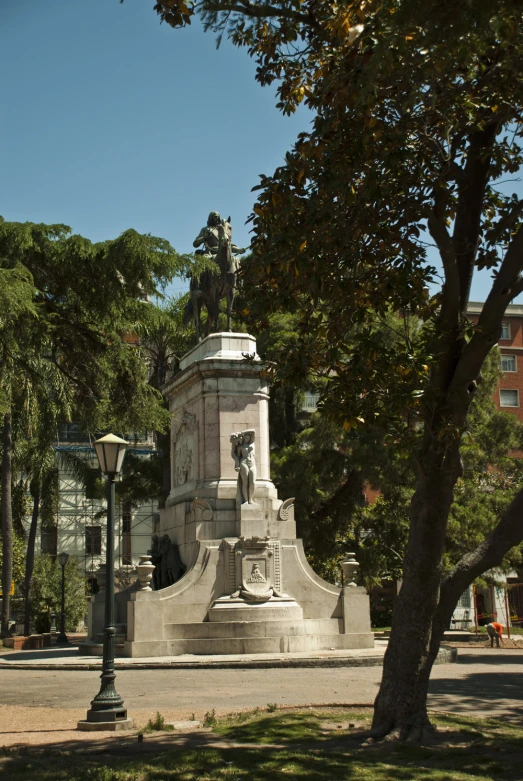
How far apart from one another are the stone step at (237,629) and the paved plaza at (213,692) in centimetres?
257

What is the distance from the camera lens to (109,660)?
1073cm

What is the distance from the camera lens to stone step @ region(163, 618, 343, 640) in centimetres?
1923

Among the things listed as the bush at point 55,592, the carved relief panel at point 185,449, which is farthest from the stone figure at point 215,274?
the bush at point 55,592

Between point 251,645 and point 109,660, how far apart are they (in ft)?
27.8

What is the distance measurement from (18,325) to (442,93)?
9.39 metres

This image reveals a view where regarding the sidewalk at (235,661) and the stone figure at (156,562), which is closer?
the sidewalk at (235,661)

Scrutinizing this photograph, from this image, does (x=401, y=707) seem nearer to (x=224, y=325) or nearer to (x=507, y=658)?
(x=507, y=658)

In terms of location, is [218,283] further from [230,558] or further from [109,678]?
[109,678]

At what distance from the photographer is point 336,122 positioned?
9211 millimetres

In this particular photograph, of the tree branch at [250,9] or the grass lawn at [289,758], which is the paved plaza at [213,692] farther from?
the tree branch at [250,9]

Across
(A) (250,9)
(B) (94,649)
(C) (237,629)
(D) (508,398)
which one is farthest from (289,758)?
(D) (508,398)

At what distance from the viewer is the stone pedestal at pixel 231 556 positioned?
1927 cm

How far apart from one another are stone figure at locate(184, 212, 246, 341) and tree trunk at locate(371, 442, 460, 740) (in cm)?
1527

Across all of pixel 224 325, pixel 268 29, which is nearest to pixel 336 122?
pixel 268 29
